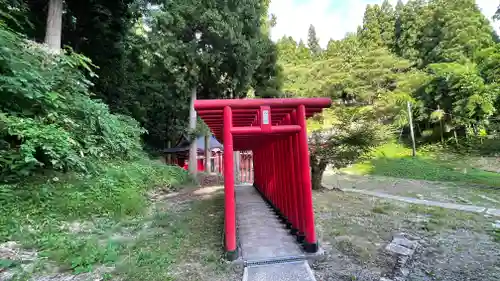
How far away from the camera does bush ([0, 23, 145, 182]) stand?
3514mm

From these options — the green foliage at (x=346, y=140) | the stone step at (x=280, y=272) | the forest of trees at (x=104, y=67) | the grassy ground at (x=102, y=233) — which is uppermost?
the forest of trees at (x=104, y=67)

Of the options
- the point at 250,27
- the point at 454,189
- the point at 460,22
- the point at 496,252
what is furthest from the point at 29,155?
the point at 460,22

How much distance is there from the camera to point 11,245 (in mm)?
2742

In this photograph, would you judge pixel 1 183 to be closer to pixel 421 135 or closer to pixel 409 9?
pixel 421 135

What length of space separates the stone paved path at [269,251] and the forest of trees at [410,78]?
133 inches

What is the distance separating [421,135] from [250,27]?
1492 cm

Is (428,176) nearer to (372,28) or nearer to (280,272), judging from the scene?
(280,272)

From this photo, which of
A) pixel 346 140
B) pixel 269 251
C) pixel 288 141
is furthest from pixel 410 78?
pixel 269 251

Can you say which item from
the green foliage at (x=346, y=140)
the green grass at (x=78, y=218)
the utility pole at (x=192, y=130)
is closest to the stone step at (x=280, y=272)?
the green grass at (x=78, y=218)

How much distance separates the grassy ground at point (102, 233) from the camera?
8.36ft

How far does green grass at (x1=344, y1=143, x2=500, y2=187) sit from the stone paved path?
451cm

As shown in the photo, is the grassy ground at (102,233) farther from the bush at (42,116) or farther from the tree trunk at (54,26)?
the tree trunk at (54,26)

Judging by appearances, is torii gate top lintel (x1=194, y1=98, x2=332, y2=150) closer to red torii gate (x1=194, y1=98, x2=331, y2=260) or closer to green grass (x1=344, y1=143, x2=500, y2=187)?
red torii gate (x1=194, y1=98, x2=331, y2=260)

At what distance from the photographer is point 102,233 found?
11.4ft
